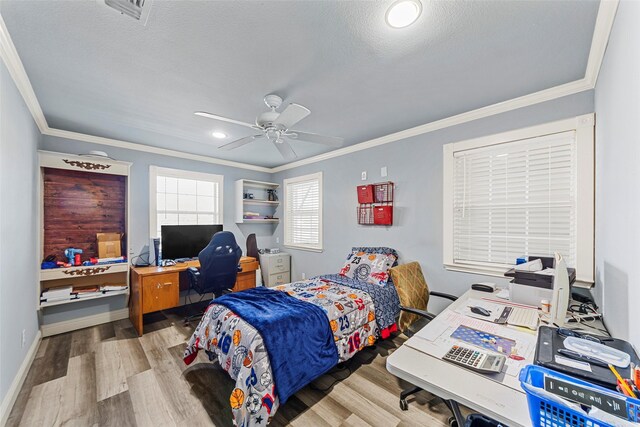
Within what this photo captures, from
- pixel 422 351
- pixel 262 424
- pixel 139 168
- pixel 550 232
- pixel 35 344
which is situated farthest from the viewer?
pixel 139 168

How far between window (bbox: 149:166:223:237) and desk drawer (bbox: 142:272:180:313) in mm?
891

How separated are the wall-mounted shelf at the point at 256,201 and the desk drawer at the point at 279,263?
79 centimetres

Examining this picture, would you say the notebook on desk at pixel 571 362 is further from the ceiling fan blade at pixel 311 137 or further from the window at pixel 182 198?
the window at pixel 182 198

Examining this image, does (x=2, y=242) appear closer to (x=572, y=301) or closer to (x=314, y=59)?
(x=314, y=59)

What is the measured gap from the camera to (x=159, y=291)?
329 centimetres

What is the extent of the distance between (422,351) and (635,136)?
4.25 feet

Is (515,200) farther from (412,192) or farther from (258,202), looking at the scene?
(258,202)

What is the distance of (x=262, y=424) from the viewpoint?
162cm

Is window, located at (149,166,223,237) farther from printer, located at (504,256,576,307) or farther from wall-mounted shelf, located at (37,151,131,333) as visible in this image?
printer, located at (504,256,576,307)

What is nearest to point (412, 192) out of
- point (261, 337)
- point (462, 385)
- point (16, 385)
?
point (261, 337)

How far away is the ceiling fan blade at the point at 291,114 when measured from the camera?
1956mm

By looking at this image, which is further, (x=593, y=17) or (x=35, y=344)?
(x=35, y=344)

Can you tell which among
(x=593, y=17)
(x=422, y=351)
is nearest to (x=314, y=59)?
(x=593, y=17)

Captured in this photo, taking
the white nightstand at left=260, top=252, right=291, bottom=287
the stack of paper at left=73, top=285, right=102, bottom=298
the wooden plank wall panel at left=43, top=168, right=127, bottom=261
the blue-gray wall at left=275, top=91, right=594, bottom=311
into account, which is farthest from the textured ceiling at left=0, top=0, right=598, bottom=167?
the white nightstand at left=260, top=252, right=291, bottom=287
